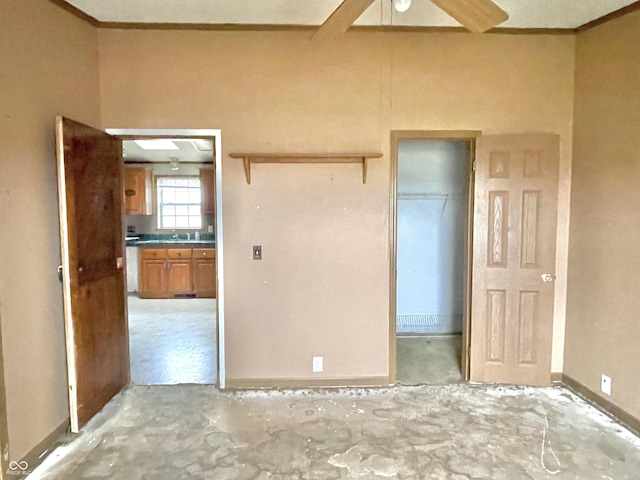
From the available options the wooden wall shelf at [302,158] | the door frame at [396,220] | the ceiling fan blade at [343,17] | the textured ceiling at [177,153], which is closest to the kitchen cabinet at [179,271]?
the textured ceiling at [177,153]

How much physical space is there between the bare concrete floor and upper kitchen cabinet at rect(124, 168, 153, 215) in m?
4.41

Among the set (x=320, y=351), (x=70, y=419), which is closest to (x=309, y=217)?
(x=320, y=351)

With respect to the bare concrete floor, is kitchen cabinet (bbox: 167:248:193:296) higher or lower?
higher

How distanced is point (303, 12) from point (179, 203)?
5.19 metres

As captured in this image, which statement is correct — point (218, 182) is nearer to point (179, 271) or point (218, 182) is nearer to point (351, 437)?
point (351, 437)

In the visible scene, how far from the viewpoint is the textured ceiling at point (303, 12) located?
274 cm

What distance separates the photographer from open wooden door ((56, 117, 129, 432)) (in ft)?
8.25

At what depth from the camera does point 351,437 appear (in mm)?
2627

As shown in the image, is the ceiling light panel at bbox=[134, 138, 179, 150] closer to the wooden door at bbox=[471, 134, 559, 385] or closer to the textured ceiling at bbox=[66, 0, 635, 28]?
the textured ceiling at bbox=[66, 0, 635, 28]

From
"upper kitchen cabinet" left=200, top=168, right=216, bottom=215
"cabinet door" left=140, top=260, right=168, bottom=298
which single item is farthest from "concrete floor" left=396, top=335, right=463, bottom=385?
"upper kitchen cabinet" left=200, top=168, right=216, bottom=215

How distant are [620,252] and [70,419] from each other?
12.4 ft

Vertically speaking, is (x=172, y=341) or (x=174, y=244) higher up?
(x=174, y=244)

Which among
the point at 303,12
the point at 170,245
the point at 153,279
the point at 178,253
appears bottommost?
the point at 153,279

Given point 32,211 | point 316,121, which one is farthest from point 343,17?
point 32,211
